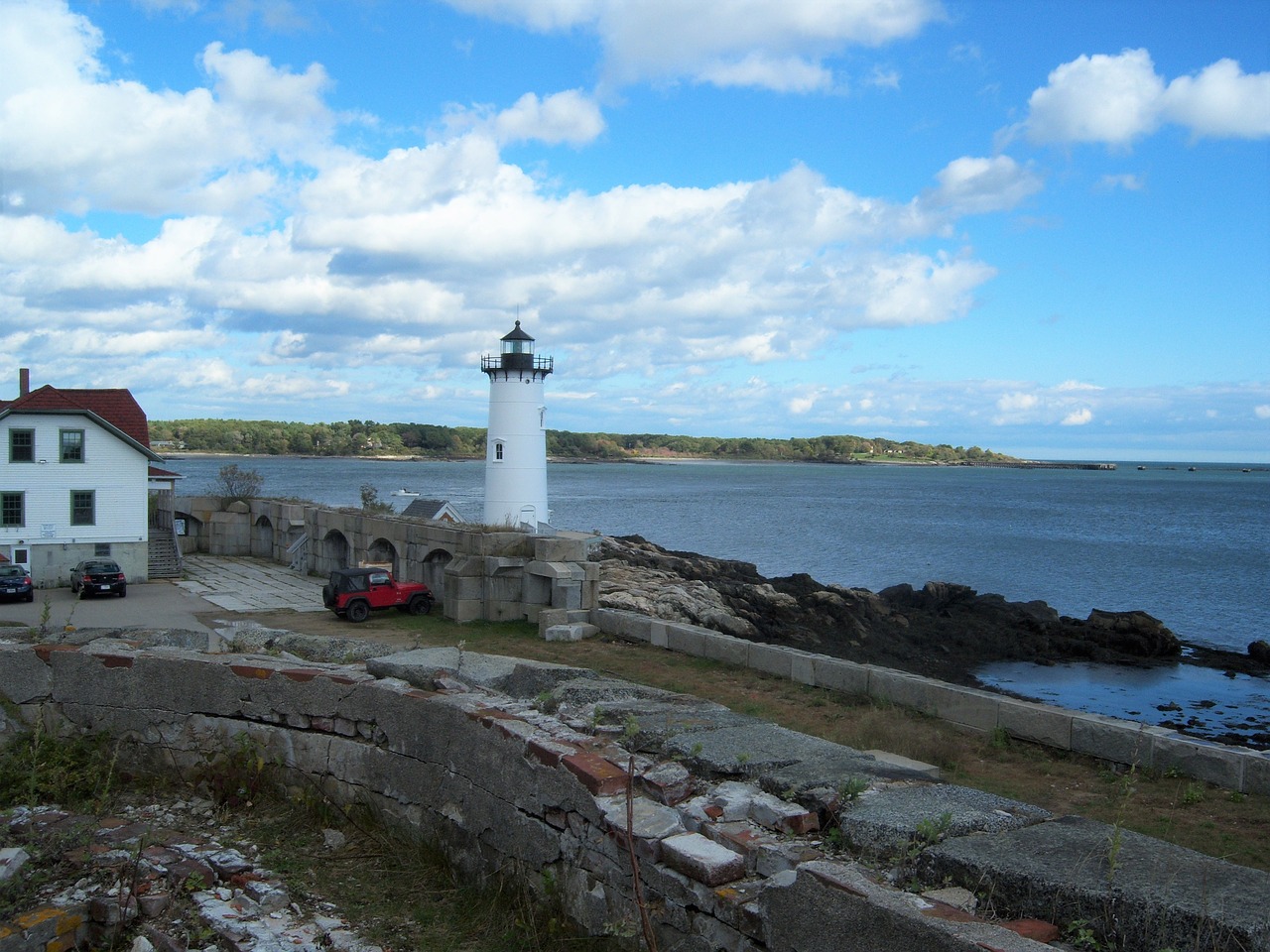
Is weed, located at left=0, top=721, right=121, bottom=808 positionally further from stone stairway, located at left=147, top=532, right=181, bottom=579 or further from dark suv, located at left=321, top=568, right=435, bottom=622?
stone stairway, located at left=147, top=532, right=181, bottom=579

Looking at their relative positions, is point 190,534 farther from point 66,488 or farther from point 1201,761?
point 1201,761

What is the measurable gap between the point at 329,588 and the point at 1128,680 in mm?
19835

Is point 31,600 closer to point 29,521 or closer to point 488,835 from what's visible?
point 29,521

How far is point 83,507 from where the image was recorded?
29141 millimetres

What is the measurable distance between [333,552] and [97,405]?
11073 mm

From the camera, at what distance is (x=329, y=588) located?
18828mm

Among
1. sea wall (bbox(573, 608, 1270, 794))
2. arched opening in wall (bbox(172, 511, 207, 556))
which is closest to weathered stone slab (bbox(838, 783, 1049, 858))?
sea wall (bbox(573, 608, 1270, 794))

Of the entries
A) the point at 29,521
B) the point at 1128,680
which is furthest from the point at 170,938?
the point at 29,521

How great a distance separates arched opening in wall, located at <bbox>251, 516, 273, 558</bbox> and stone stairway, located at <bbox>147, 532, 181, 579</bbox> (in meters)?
2.57

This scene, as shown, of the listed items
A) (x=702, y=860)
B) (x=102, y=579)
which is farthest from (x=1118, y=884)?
(x=102, y=579)

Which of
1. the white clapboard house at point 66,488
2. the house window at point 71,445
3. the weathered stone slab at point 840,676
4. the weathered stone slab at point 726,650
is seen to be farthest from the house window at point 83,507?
the weathered stone slab at point 840,676

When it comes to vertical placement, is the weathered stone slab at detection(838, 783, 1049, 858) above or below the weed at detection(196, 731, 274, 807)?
above

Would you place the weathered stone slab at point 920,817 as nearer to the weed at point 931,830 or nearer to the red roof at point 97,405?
the weed at point 931,830

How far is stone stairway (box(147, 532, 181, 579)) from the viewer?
1154 inches
